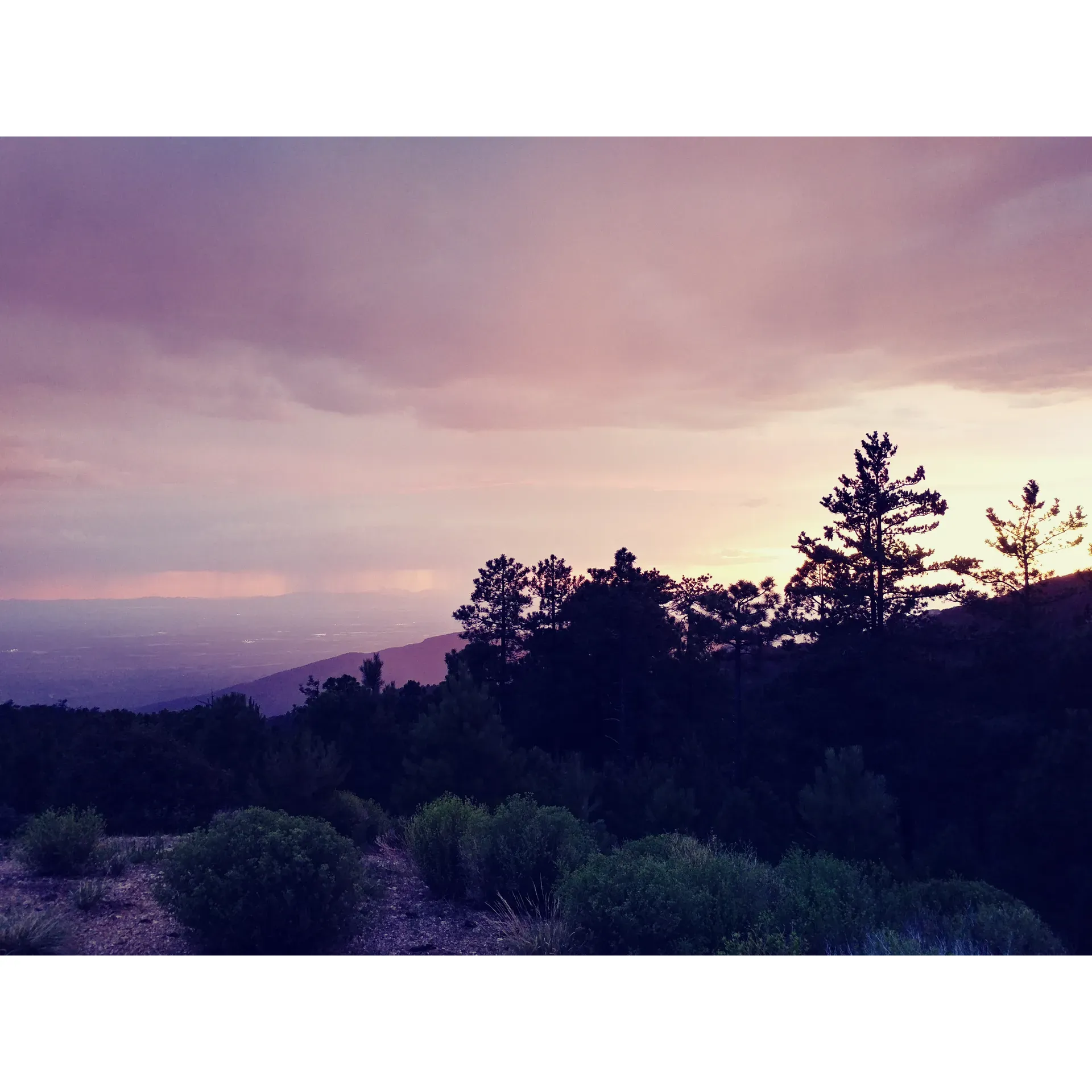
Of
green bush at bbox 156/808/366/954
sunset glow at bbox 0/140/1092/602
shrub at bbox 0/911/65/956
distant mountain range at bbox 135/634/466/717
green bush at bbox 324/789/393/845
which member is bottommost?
green bush at bbox 324/789/393/845

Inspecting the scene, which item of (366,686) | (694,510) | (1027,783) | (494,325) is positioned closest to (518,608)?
(366,686)

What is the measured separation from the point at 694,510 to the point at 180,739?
27.1 ft

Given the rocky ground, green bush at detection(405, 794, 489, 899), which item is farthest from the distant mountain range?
the rocky ground

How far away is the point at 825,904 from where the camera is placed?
4.62m

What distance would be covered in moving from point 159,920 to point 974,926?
5828 mm

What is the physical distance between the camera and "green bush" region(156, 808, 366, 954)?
14.6 ft

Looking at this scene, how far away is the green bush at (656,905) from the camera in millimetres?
4395

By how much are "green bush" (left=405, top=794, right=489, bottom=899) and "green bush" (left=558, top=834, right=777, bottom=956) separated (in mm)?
1269

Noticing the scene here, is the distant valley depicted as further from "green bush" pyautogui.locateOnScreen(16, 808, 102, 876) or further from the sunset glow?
"green bush" pyautogui.locateOnScreen(16, 808, 102, 876)

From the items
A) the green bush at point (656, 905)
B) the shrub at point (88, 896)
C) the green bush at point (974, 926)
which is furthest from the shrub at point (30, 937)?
the green bush at point (974, 926)

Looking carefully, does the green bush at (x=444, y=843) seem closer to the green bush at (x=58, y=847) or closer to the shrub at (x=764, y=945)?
the shrub at (x=764, y=945)

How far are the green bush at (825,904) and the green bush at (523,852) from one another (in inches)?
62.0
